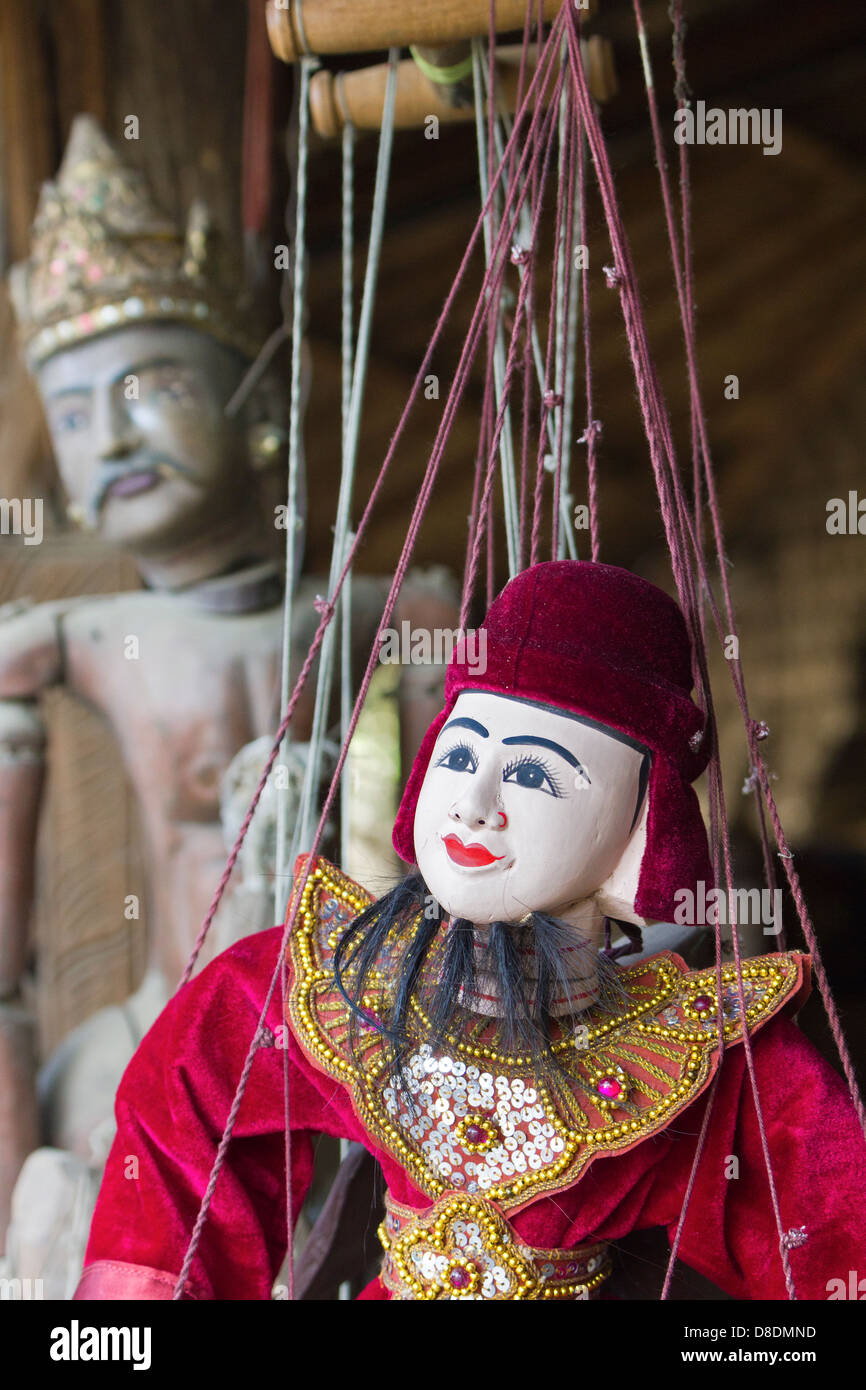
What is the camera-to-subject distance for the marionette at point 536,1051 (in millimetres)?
886

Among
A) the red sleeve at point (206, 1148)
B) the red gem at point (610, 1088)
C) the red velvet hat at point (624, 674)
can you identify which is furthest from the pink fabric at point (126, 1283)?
the red velvet hat at point (624, 674)

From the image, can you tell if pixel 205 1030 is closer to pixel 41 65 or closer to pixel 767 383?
pixel 41 65

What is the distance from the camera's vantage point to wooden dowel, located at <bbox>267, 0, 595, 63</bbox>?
3.60 feet

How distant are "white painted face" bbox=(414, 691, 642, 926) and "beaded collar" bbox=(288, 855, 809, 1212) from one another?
11cm

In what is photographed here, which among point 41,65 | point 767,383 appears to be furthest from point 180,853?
point 767,383

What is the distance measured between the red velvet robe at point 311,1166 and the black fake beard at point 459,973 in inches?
2.6

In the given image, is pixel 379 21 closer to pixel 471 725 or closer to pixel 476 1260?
pixel 471 725

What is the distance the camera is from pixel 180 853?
1796 mm

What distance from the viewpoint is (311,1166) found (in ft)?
3.34

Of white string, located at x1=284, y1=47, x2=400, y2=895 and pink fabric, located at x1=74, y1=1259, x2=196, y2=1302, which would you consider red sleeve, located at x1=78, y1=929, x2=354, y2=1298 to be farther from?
white string, located at x1=284, y1=47, x2=400, y2=895

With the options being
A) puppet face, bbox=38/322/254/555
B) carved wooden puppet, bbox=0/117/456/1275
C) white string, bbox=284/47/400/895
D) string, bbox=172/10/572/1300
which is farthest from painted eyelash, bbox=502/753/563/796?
puppet face, bbox=38/322/254/555

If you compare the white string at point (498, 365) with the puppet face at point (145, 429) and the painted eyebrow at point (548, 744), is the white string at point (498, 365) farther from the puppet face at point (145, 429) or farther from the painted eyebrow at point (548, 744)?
the puppet face at point (145, 429)

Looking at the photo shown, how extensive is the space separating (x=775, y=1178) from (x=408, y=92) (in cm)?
93
